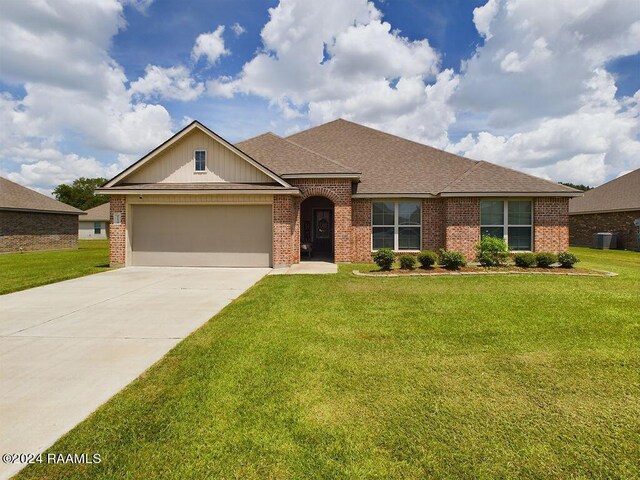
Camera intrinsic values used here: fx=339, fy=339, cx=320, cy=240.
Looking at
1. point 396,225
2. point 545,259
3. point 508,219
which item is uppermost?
point 508,219

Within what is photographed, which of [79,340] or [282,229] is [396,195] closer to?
[282,229]

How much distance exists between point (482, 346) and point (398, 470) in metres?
2.92

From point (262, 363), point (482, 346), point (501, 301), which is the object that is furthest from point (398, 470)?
point (501, 301)

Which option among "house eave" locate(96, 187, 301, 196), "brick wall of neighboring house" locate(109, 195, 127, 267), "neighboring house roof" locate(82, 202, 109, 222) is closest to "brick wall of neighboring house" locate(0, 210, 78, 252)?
"brick wall of neighboring house" locate(109, 195, 127, 267)

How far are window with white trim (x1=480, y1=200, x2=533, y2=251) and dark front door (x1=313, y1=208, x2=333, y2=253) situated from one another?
24.7 ft

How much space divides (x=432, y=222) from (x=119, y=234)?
42.9 ft

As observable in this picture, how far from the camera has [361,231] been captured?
15.1 metres

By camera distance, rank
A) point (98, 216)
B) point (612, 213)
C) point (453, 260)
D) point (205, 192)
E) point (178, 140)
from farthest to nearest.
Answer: point (98, 216) < point (612, 213) < point (178, 140) < point (205, 192) < point (453, 260)

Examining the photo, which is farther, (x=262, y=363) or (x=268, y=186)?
(x=268, y=186)

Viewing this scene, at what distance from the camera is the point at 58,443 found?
281cm

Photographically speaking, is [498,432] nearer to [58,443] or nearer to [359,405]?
[359,405]

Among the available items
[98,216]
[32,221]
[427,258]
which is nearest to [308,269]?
[427,258]

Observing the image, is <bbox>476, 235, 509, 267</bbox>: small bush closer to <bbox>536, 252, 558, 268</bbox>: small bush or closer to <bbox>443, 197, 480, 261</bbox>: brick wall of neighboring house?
<bbox>536, 252, 558, 268</bbox>: small bush

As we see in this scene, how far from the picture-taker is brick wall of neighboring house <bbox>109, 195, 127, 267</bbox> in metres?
13.4
